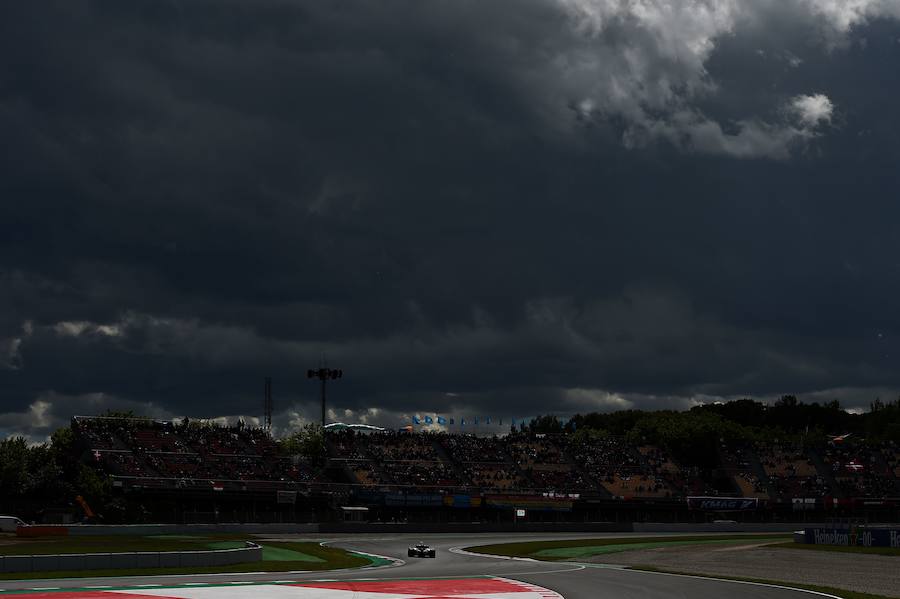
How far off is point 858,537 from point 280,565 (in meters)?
43.1

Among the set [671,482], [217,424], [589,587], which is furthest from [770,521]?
[589,587]

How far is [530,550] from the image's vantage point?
235ft

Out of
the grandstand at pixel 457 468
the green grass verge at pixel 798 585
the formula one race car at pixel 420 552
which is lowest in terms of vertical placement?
the green grass verge at pixel 798 585

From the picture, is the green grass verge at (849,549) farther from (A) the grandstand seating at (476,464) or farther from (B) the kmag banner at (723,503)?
(A) the grandstand seating at (476,464)

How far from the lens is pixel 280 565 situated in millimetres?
51688

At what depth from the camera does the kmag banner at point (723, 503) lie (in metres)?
120

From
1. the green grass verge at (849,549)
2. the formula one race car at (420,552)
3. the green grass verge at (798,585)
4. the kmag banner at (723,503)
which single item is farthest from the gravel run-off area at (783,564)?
the kmag banner at (723,503)

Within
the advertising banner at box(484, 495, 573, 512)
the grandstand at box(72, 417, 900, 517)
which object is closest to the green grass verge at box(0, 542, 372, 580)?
the grandstand at box(72, 417, 900, 517)

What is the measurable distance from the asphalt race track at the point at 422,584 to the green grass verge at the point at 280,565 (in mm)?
1664

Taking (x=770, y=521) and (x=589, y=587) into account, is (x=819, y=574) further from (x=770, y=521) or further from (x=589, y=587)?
(x=770, y=521)

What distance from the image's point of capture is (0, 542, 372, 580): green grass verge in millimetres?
42656

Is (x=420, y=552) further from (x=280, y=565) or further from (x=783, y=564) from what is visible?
(x=783, y=564)

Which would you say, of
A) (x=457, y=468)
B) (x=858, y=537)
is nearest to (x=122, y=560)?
(x=858, y=537)

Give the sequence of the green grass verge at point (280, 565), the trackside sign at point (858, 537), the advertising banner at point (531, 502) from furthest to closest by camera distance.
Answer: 1. the advertising banner at point (531, 502)
2. the trackside sign at point (858, 537)
3. the green grass verge at point (280, 565)
